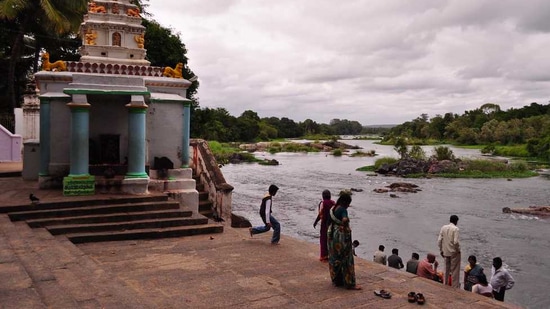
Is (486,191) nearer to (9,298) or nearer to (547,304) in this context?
(547,304)

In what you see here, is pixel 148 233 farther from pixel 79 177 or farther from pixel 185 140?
pixel 185 140

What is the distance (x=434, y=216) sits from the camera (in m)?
25.6

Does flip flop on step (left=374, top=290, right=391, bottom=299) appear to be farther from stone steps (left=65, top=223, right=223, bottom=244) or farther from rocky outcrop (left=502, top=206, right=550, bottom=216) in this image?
rocky outcrop (left=502, top=206, right=550, bottom=216)

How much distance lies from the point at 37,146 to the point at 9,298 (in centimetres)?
902

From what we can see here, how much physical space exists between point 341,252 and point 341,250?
26mm

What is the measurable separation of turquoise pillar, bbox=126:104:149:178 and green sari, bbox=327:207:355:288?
5637 mm

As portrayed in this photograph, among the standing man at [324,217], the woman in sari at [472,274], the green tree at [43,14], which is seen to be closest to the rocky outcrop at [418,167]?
the green tree at [43,14]

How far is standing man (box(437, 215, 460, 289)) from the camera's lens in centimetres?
873

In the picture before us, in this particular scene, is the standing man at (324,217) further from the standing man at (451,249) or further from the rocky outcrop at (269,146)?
the rocky outcrop at (269,146)

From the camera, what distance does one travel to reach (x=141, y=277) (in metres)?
6.45

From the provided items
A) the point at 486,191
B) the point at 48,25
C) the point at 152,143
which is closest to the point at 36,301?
the point at 152,143

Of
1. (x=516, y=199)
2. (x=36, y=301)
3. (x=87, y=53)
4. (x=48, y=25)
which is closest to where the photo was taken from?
(x=36, y=301)

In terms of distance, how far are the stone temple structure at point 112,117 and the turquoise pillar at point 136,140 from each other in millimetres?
21

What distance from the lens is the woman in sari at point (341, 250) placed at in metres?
6.11
